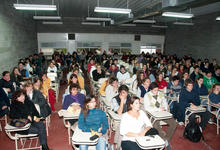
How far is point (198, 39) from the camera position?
12859mm

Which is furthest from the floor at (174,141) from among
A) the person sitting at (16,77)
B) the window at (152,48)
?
the window at (152,48)

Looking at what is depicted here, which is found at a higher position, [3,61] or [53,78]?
[3,61]

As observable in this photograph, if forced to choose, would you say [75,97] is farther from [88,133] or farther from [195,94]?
[195,94]

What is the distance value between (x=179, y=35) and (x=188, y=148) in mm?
13168

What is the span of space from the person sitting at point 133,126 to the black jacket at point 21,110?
187cm

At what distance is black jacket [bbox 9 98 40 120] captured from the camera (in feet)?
10.9

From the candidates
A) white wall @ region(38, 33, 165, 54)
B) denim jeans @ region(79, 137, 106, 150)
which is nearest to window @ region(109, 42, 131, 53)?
white wall @ region(38, 33, 165, 54)

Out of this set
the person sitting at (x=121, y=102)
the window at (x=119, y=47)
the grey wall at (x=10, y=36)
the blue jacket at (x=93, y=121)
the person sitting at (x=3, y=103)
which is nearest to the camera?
the blue jacket at (x=93, y=121)

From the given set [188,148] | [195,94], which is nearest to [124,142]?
[188,148]

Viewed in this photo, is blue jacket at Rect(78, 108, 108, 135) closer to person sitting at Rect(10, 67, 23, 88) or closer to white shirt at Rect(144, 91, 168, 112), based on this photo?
white shirt at Rect(144, 91, 168, 112)

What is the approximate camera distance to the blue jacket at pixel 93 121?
3.04 meters

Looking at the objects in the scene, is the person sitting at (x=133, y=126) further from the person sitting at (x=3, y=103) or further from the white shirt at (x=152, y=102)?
the person sitting at (x=3, y=103)

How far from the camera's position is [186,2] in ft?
18.9

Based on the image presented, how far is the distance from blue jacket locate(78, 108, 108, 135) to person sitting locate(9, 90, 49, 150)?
0.96 m
